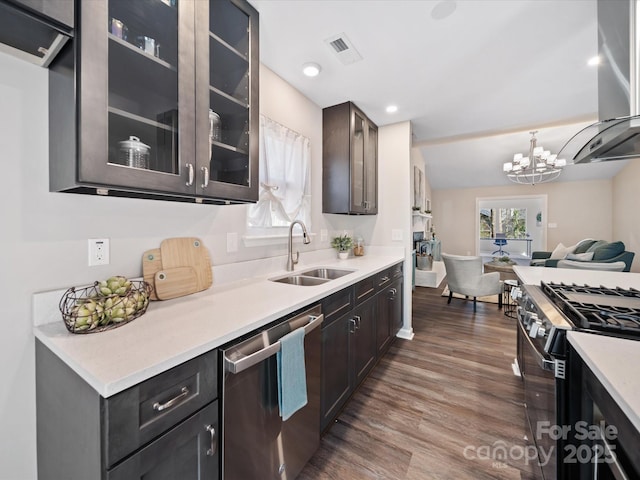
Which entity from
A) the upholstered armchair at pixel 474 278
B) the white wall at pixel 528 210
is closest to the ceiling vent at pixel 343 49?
the upholstered armchair at pixel 474 278

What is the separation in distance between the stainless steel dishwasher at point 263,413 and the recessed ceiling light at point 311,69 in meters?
1.83

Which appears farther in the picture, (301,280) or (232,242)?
(301,280)

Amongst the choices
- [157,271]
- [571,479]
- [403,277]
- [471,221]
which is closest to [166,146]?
[157,271]

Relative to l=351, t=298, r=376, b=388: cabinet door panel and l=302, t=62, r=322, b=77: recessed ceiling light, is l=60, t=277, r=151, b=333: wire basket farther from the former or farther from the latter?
l=302, t=62, r=322, b=77: recessed ceiling light

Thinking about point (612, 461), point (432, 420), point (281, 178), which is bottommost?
point (432, 420)

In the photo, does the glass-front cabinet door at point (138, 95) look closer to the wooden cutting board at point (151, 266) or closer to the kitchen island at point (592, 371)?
the wooden cutting board at point (151, 266)

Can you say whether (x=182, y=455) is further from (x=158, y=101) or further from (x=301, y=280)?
(x=301, y=280)

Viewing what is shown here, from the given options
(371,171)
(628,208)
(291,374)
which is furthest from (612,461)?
(628,208)

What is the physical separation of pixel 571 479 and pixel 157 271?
1921 millimetres

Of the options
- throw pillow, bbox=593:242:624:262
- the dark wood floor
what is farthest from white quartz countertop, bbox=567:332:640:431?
throw pillow, bbox=593:242:624:262

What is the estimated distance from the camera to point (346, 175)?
269 centimetres

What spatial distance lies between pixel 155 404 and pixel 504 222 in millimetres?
11074

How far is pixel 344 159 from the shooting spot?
2.71m

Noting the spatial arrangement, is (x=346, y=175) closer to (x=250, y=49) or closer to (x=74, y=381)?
(x=250, y=49)
